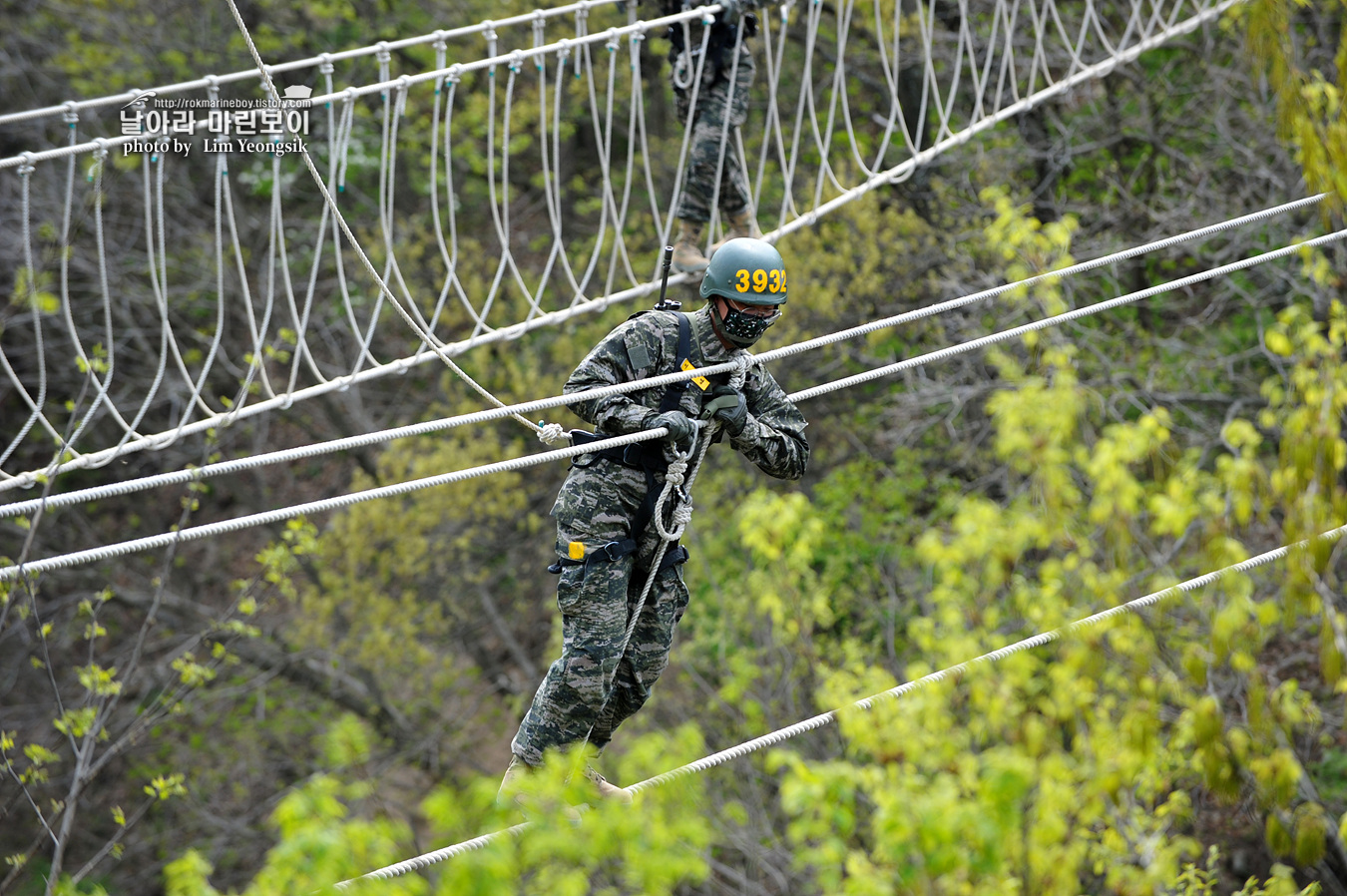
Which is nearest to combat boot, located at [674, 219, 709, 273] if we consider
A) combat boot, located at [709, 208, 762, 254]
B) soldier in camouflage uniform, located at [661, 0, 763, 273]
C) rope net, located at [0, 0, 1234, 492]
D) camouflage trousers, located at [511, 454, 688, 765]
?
soldier in camouflage uniform, located at [661, 0, 763, 273]

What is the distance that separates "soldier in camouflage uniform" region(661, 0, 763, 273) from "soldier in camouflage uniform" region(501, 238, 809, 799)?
2.45 metres

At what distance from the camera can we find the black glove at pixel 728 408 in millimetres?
4461

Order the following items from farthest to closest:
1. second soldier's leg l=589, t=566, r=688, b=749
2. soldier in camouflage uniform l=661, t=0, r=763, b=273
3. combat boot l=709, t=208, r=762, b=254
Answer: combat boot l=709, t=208, r=762, b=254
soldier in camouflage uniform l=661, t=0, r=763, b=273
second soldier's leg l=589, t=566, r=688, b=749

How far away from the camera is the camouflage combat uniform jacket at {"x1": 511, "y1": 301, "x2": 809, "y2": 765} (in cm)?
443

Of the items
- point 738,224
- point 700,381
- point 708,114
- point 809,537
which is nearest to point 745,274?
point 700,381

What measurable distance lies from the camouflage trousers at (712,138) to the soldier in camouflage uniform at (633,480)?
2582 millimetres

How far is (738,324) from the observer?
4.55 metres

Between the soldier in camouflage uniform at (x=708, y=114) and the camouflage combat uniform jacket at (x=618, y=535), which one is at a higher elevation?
the soldier in camouflage uniform at (x=708, y=114)

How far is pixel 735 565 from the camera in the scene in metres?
12.8

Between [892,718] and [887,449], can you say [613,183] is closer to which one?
[887,449]

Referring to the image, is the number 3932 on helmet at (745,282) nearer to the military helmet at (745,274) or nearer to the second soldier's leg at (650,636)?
the military helmet at (745,274)

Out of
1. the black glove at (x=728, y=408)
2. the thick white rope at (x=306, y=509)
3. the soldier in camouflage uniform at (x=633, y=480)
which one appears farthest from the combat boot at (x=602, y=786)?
the black glove at (x=728, y=408)

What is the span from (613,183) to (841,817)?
511 inches

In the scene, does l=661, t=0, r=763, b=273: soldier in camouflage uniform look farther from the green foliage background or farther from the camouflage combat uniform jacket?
the camouflage combat uniform jacket
